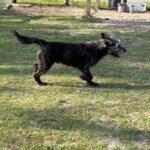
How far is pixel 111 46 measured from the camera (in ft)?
23.6

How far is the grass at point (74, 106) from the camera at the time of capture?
4.94 metres

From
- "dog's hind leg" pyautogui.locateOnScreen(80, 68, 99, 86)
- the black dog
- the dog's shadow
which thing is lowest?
the dog's shadow

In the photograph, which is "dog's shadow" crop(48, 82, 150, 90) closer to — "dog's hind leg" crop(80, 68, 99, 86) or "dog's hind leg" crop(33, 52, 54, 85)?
"dog's hind leg" crop(80, 68, 99, 86)

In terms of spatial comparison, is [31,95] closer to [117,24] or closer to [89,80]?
[89,80]

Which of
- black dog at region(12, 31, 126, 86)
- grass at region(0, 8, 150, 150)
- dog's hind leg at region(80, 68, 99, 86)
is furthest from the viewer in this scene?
dog's hind leg at region(80, 68, 99, 86)

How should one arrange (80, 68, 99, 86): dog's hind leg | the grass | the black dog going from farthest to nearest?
1. (80, 68, 99, 86): dog's hind leg
2. the black dog
3. the grass

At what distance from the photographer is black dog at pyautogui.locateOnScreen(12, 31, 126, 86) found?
7.09m

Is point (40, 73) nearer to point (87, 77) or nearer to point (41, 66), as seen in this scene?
point (41, 66)

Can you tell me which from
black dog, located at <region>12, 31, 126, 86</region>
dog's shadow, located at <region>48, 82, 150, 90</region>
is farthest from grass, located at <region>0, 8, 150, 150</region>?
black dog, located at <region>12, 31, 126, 86</region>

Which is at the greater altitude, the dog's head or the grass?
the dog's head

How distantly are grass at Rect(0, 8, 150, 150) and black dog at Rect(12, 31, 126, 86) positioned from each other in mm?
261

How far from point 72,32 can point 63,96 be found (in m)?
6.34

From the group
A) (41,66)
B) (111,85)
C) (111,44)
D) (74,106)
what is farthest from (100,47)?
(74,106)

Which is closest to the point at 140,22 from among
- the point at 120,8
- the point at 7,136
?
the point at 120,8
